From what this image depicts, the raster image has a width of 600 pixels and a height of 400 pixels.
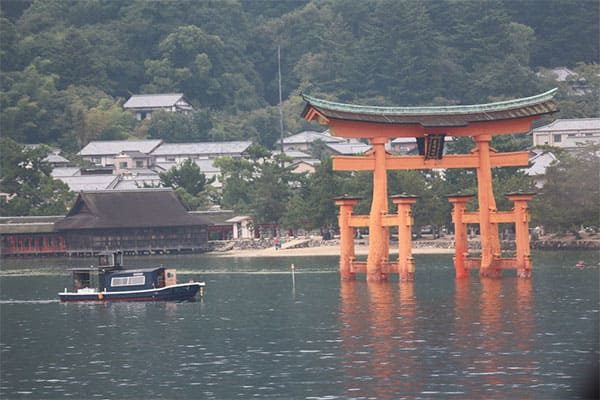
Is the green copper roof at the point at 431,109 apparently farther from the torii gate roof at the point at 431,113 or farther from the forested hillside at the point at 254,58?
the forested hillside at the point at 254,58

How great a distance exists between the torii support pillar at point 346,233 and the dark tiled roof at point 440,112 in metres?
4.08

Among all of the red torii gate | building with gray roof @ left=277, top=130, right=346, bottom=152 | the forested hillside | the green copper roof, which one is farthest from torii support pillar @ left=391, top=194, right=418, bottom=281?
the forested hillside

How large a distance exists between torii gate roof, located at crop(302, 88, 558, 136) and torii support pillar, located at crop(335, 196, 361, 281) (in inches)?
160

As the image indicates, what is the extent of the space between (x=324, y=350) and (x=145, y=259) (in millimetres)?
58732

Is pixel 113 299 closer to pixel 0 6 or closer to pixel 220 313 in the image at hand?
pixel 220 313

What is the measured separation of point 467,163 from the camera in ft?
243

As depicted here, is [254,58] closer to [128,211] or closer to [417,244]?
[128,211]

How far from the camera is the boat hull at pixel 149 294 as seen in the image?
69.7m

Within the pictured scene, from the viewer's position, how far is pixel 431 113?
2884 inches

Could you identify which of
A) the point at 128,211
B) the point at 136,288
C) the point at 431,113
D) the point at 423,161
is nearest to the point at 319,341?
the point at 136,288

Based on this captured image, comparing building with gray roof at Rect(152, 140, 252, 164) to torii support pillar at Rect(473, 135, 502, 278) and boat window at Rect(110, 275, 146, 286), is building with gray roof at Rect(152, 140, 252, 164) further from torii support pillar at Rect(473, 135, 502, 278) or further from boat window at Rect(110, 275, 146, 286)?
boat window at Rect(110, 275, 146, 286)

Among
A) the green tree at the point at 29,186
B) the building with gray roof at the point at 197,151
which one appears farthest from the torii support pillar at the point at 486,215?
the building with gray roof at the point at 197,151

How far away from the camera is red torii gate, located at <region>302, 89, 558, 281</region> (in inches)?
2798

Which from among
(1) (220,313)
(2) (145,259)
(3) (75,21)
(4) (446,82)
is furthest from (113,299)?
(3) (75,21)
